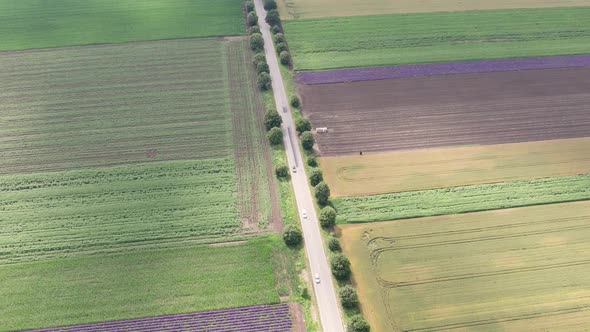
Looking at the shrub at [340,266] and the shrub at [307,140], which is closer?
the shrub at [340,266]

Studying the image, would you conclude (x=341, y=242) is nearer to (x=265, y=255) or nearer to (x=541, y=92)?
(x=265, y=255)

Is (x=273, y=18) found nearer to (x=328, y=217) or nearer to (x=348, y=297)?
(x=328, y=217)


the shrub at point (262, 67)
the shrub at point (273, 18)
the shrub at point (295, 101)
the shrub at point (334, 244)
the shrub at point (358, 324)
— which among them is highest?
the shrub at point (273, 18)

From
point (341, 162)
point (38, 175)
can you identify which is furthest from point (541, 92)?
point (38, 175)

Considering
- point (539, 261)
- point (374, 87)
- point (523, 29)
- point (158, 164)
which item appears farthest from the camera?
point (523, 29)

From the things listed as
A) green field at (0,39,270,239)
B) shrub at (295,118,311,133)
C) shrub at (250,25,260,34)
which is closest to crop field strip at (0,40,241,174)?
green field at (0,39,270,239)

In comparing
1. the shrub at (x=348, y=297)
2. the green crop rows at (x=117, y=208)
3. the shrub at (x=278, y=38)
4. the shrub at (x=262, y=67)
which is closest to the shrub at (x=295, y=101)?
the shrub at (x=262, y=67)

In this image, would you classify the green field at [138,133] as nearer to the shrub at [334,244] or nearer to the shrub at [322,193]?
the shrub at [322,193]

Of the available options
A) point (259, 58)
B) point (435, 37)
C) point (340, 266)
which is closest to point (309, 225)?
point (340, 266)
